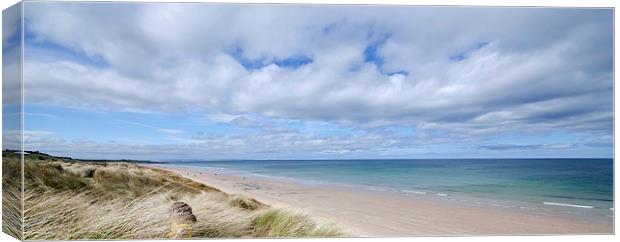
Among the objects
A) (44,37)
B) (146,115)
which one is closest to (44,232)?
(146,115)

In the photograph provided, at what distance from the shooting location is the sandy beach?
5.91 meters

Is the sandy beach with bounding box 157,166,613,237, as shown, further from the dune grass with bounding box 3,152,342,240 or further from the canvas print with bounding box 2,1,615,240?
the dune grass with bounding box 3,152,342,240

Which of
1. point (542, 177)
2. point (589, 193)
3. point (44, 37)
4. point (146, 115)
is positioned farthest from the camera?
point (589, 193)

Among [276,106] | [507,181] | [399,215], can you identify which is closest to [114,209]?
[276,106]

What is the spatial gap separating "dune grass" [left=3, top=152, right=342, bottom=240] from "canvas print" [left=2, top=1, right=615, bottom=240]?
2 centimetres

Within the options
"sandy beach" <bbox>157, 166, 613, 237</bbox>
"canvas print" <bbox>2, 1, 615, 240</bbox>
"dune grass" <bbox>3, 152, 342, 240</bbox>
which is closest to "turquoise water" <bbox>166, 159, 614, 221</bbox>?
"canvas print" <bbox>2, 1, 615, 240</bbox>

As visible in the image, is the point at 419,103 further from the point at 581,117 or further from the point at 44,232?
the point at 44,232

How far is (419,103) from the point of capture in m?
6.00

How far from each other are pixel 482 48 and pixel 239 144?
2762 millimetres

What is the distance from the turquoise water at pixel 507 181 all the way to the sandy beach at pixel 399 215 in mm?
219

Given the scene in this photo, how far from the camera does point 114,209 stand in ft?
18.4

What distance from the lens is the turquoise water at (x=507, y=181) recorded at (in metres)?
6.39

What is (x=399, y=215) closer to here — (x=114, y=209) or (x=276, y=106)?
(x=276, y=106)

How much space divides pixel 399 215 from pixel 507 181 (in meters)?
1.43
